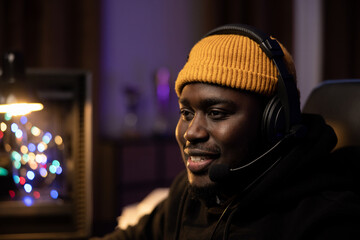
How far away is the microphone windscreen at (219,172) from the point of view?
0.79 m

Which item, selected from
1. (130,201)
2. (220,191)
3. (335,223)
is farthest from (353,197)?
(130,201)

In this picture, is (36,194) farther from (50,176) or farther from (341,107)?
(341,107)

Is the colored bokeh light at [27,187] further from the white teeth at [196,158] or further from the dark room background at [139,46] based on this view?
the dark room background at [139,46]

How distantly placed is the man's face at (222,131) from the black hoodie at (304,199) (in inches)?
2.7

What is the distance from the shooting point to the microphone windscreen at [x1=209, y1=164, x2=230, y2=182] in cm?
79

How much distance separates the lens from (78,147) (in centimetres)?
150

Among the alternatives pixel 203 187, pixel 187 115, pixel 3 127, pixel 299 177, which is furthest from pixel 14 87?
pixel 299 177

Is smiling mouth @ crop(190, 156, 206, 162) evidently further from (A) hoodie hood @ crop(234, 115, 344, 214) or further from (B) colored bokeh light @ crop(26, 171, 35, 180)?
(B) colored bokeh light @ crop(26, 171, 35, 180)

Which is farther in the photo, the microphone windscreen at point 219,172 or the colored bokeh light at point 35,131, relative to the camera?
the colored bokeh light at point 35,131

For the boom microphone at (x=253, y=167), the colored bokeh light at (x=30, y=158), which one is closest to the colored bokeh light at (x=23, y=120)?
the colored bokeh light at (x=30, y=158)

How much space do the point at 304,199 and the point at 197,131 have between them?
0.25 meters

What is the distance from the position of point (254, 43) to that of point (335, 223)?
38 cm

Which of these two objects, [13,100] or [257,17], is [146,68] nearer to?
[257,17]

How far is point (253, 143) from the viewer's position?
859mm
